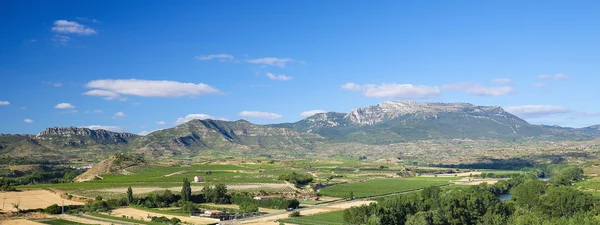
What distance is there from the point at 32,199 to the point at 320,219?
181 feet

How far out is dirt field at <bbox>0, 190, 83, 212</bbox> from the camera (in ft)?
258

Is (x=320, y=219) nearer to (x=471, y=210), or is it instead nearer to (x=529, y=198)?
(x=471, y=210)

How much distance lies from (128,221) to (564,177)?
93220 millimetres

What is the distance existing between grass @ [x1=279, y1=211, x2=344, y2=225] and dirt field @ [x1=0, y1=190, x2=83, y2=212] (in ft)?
135

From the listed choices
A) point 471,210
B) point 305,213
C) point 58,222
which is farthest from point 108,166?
point 471,210

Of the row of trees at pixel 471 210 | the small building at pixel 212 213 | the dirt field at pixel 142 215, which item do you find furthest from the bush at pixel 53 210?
the row of trees at pixel 471 210

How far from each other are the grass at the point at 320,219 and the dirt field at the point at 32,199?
41.2m

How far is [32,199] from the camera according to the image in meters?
87.4

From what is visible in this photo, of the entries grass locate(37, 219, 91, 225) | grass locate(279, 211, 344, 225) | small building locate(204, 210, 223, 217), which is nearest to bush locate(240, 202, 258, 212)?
small building locate(204, 210, 223, 217)

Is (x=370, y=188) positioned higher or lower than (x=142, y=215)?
higher

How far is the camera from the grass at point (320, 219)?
62466 mm

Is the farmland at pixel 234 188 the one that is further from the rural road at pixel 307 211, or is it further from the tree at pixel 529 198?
the tree at pixel 529 198

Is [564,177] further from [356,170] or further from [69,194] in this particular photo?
[69,194]

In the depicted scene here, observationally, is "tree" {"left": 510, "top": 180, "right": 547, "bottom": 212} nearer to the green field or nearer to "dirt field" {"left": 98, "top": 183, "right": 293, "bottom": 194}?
the green field
